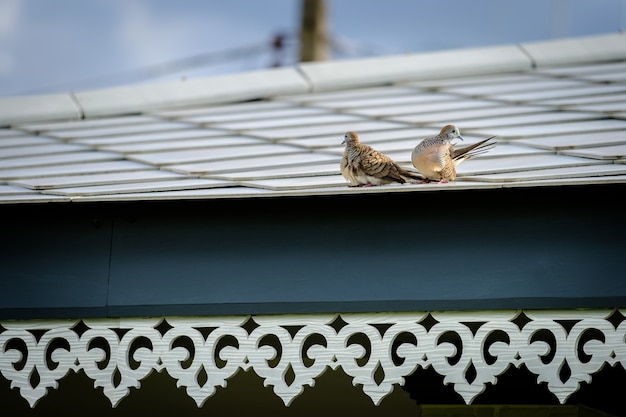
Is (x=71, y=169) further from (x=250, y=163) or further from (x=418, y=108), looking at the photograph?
(x=418, y=108)

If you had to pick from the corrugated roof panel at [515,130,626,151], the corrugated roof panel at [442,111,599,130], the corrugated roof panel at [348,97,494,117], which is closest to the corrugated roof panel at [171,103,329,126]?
the corrugated roof panel at [348,97,494,117]

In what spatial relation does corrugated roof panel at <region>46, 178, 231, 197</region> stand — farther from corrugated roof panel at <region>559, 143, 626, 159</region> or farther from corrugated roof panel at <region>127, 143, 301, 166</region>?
corrugated roof panel at <region>559, 143, 626, 159</region>

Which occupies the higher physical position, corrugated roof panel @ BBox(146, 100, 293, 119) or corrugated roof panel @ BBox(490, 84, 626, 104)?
corrugated roof panel @ BBox(146, 100, 293, 119)

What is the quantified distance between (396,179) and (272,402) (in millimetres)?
1715

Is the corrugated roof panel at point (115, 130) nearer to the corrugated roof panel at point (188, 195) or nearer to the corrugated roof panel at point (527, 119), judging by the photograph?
the corrugated roof panel at point (527, 119)

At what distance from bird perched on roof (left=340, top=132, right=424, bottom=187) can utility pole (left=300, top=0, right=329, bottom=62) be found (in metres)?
11.3

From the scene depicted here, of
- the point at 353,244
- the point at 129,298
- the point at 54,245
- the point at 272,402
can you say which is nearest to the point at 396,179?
the point at 353,244

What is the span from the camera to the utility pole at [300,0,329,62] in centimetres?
1461

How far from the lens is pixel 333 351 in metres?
3.30

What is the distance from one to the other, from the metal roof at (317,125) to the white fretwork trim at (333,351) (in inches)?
17.7

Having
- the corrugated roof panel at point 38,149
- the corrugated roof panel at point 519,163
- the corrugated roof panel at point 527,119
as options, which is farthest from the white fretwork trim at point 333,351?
the corrugated roof panel at point 38,149

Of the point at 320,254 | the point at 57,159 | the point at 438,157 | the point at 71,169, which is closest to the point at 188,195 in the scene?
the point at 320,254

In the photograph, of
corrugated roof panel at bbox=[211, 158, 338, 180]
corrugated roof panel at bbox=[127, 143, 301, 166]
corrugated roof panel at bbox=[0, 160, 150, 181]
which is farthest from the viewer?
A: corrugated roof panel at bbox=[127, 143, 301, 166]

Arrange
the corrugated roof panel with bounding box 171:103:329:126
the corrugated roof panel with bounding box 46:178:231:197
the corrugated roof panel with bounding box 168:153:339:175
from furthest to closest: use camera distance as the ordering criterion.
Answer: the corrugated roof panel with bounding box 171:103:329:126, the corrugated roof panel with bounding box 168:153:339:175, the corrugated roof panel with bounding box 46:178:231:197
